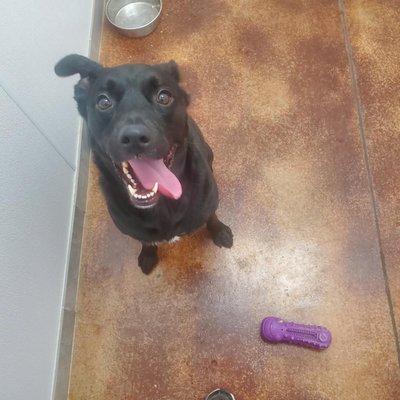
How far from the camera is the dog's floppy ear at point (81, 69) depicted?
5.46 ft

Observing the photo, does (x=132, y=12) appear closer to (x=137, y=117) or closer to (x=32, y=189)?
(x=32, y=189)

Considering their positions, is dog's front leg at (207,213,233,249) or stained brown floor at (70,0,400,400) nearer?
stained brown floor at (70,0,400,400)

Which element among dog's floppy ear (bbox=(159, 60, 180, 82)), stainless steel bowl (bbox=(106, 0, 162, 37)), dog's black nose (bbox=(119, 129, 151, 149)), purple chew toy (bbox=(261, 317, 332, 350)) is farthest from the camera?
stainless steel bowl (bbox=(106, 0, 162, 37))

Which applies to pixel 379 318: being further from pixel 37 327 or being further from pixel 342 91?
pixel 37 327

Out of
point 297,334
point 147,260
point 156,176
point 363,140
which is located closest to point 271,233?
point 297,334

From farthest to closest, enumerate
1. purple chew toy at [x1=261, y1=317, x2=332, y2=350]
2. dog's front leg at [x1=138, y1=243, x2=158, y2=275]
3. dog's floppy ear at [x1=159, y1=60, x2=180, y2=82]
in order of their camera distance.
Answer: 1. dog's front leg at [x1=138, y1=243, x2=158, y2=275]
2. purple chew toy at [x1=261, y1=317, x2=332, y2=350]
3. dog's floppy ear at [x1=159, y1=60, x2=180, y2=82]

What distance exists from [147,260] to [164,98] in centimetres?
92

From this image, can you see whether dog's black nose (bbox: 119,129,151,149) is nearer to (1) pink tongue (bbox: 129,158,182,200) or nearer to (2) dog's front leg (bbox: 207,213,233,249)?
(1) pink tongue (bbox: 129,158,182,200)

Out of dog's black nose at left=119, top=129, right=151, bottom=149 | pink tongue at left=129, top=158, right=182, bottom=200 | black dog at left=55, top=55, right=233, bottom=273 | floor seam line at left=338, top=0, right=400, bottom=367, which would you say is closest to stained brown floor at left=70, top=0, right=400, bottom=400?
floor seam line at left=338, top=0, right=400, bottom=367

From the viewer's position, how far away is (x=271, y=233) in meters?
2.28

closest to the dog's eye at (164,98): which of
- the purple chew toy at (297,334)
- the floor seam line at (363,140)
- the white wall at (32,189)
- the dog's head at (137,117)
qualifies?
the dog's head at (137,117)

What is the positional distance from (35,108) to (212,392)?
5.02 feet

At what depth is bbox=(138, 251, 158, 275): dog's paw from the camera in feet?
7.25

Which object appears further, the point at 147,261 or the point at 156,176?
the point at 147,261
